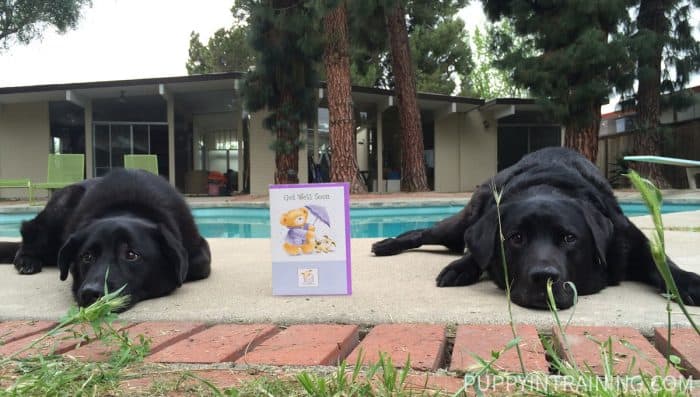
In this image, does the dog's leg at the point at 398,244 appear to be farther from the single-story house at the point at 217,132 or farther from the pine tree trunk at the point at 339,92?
the single-story house at the point at 217,132

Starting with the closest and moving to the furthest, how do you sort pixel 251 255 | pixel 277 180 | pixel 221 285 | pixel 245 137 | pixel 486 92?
1. pixel 221 285
2. pixel 251 255
3. pixel 277 180
4. pixel 245 137
5. pixel 486 92

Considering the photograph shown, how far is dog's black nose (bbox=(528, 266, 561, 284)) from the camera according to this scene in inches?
75.2

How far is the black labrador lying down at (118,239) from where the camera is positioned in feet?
7.26

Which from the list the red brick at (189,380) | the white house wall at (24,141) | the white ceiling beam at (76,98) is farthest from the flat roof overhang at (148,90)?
the red brick at (189,380)

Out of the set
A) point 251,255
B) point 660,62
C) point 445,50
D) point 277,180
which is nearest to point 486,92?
point 445,50

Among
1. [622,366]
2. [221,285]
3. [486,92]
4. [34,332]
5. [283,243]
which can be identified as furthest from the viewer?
[486,92]

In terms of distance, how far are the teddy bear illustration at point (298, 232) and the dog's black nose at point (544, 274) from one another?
1.01m

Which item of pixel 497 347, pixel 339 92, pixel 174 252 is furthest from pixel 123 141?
pixel 497 347

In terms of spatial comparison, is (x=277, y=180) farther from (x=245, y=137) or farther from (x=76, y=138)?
(x=76, y=138)

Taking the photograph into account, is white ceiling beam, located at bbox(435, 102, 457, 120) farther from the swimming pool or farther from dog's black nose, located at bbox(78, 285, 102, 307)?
dog's black nose, located at bbox(78, 285, 102, 307)

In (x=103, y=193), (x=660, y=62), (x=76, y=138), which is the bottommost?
(x=103, y=193)

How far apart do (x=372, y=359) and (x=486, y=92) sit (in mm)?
33539

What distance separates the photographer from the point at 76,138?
1697cm

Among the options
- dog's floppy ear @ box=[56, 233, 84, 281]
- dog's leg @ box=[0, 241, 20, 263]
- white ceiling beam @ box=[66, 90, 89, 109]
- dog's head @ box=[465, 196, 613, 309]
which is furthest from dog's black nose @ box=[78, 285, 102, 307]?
white ceiling beam @ box=[66, 90, 89, 109]
